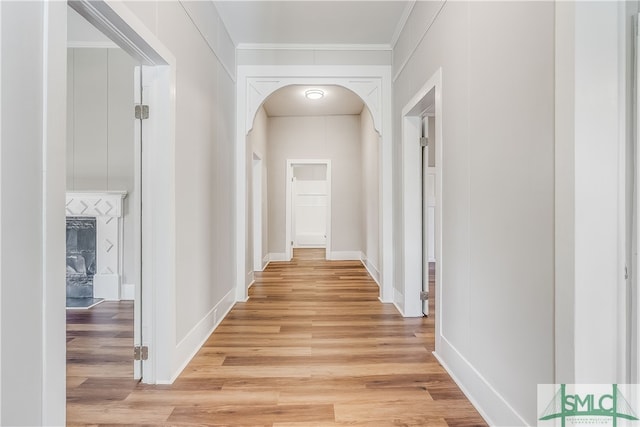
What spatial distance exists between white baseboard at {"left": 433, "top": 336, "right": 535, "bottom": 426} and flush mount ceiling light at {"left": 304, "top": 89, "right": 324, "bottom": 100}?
417 cm

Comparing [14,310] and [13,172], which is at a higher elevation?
[13,172]

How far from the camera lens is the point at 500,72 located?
160cm

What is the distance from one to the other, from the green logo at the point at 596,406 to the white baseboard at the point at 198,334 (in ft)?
6.66

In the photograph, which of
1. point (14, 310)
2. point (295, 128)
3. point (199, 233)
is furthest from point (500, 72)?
point (295, 128)

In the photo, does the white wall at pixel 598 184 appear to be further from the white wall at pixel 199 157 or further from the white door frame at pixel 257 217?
the white door frame at pixel 257 217

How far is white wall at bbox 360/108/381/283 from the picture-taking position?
5.09 meters

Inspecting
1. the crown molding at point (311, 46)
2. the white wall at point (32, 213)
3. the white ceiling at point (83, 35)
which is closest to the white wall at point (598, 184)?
the white wall at point (32, 213)

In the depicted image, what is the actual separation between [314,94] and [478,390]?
185 inches

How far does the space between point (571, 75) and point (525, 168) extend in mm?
382

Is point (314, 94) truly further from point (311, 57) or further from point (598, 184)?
point (598, 184)

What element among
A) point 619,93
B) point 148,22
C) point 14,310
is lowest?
point 14,310

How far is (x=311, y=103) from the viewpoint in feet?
Answer: 20.0

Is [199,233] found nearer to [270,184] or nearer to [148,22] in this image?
[148,22]

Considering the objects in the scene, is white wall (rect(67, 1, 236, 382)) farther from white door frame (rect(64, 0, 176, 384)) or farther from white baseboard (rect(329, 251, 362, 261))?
white baseboard (rect(329, 251, 362, 261))
